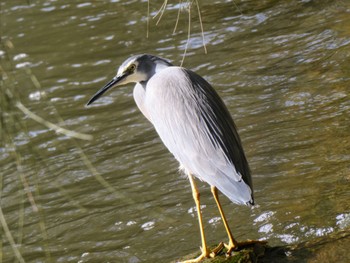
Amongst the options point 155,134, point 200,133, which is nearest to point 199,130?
point 200,133

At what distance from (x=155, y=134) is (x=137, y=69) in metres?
2.27

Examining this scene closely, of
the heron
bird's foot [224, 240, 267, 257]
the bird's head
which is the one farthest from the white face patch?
bird's foot [224, 240, 267, 257]

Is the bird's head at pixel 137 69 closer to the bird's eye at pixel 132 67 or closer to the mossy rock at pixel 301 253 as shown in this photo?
the bird's eye at pixel 132 67

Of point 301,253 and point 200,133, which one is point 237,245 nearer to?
point 301,253

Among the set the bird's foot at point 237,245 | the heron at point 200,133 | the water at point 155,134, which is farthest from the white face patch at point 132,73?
the bird's foot at point 237,245

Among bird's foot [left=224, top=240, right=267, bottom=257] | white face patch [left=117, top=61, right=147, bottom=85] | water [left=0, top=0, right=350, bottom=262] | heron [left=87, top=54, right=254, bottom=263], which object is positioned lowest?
water [left=0, top=0, right=350, bottom=262]

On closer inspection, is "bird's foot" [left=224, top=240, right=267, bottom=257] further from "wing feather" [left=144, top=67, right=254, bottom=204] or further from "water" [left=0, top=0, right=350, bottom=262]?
"water" [left=0, top=0, right=350, bottom=262]

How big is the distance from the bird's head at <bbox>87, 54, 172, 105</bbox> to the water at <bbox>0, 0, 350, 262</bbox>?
0.49m

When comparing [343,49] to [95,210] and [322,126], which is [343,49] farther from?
[95,210]

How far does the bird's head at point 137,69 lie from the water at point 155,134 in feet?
1.62

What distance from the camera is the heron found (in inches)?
146

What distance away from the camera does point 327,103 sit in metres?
6.36

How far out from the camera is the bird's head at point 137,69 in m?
4.36

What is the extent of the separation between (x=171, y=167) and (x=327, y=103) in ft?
4.81
